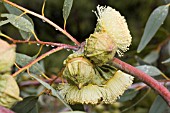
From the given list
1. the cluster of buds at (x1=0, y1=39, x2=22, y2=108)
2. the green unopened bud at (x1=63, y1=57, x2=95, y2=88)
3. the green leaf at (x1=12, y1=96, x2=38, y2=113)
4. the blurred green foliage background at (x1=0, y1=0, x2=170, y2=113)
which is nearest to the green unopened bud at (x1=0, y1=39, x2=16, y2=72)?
the cluster of buds at (x1=0, y1=39, x2=22, y2=108)

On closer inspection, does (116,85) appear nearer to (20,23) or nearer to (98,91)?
(98,91)

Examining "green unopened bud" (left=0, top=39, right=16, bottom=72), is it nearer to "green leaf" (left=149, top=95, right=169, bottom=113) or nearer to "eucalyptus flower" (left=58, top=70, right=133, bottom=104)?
"eucalyptus flower" (left=58, top=70, right=133, bottom=104)

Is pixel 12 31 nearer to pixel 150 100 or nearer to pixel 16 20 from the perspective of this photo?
pixel 150 100

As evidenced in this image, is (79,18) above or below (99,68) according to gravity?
above

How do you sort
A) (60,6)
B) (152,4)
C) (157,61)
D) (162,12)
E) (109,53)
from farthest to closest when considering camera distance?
1. (60,6)
2. (152,4)
3. (157,61)
4. (162,12)
5. (109,53)

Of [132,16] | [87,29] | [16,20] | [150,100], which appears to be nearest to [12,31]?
[87,29]

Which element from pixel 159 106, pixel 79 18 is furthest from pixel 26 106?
pixel 79 18

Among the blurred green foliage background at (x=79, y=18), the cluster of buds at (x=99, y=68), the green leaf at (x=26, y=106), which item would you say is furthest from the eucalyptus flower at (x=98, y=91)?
Result: the blurred green foliage background at (x=79, y=18)
